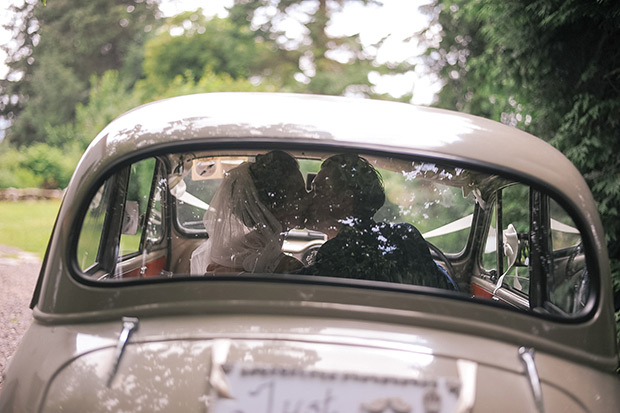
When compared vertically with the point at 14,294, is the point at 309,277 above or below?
above

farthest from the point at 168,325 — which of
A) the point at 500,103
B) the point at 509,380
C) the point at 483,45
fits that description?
the point at 483,45

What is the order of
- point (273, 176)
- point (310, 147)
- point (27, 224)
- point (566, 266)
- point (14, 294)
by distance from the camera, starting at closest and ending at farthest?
point (310, 147) < point (566, 266) < point (273, 176) < point (14, 294) < point (27, 224)

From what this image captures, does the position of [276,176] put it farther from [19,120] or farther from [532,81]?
[19,120]

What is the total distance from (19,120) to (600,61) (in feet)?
113

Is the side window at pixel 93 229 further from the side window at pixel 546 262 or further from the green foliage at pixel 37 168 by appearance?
the green foliage at pixel 37 168

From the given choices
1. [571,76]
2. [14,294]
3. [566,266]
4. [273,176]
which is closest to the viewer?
[566,266]

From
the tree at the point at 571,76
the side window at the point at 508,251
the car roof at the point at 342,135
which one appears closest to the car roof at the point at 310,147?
the car roof at the point at 342,135

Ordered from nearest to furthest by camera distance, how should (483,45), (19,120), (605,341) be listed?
(605,341), (483,45), (19,120)

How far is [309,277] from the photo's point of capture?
204 cm

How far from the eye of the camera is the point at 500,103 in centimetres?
754

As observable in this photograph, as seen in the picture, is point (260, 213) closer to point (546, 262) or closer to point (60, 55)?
point (546, 262)

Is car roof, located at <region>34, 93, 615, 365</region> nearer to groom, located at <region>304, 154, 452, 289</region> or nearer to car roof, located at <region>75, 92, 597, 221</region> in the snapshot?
car roof, located at <region>75, 92, 597, 221</region>

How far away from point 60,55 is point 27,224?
75.4 feet

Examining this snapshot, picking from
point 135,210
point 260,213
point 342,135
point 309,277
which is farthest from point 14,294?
point 342,135
